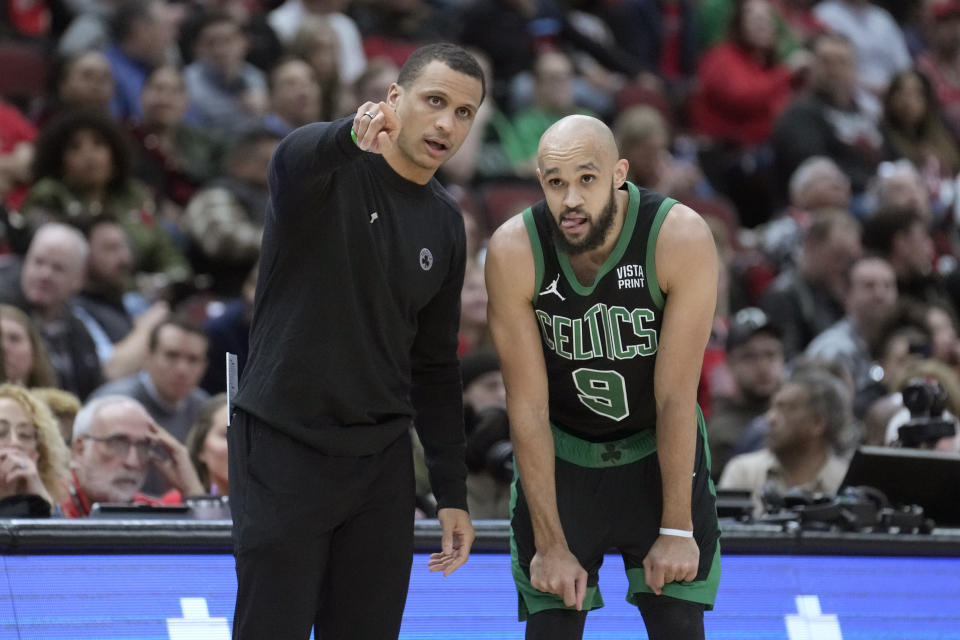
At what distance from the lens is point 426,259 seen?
12.1ft

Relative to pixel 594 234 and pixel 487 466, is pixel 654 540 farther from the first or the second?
pixel 487 466

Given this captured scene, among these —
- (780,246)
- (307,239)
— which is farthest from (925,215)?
(307,239)

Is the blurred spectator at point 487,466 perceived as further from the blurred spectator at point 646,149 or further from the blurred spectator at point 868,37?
the blurred spectator at point 868,37

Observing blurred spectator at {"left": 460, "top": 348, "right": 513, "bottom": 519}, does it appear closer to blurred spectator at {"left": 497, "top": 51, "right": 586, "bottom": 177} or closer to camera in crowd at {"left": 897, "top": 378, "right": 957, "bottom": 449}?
camera in crowd at {"left": 897, "top": 378, "right": 957, "bottom": 449}

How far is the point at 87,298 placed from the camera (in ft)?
25.1

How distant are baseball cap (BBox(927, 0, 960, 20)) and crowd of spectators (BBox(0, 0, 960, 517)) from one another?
0.08 m

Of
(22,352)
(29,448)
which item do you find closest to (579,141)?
(29,448)

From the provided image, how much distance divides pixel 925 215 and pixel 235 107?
4.69m

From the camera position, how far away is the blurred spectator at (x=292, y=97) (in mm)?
8977

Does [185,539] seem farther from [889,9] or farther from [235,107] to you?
[889,9]

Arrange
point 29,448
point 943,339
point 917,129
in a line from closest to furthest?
point 29,448, point 943,339, point 917,129

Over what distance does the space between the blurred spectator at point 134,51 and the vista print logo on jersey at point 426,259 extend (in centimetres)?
571

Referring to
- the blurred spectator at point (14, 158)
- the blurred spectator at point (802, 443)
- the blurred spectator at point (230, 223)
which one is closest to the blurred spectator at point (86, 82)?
the blurred spectator at point (14, 158)

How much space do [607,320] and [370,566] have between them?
0.86m
